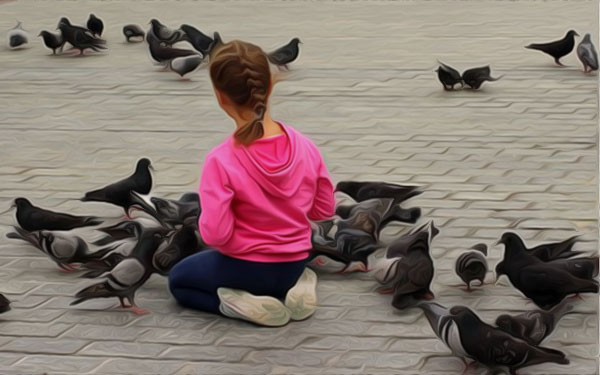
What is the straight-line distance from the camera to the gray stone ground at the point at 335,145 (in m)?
5.06

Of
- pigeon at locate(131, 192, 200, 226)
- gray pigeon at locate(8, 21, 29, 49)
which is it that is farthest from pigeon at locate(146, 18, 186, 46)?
pigeon at locate(131, 192, 200, 226)

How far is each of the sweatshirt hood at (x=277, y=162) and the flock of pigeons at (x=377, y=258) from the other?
616 millimetres

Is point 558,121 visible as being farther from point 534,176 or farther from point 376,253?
point 376,253


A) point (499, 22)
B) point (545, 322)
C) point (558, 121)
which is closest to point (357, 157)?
point (558, 121)

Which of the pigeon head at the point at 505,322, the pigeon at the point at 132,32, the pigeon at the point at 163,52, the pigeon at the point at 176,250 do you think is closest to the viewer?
the pigeon head at the point at 505,322

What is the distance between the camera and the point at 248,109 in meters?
5.21

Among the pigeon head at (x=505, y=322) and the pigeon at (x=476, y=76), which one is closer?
the pigeon head at (x=505, y=322)

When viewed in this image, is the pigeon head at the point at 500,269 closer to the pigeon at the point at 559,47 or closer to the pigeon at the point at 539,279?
the pigeon at the point at 539,279

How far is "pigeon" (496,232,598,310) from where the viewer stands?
17.3 feet

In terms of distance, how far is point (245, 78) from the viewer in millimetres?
5148

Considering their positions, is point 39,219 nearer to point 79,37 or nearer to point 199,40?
point 199,40

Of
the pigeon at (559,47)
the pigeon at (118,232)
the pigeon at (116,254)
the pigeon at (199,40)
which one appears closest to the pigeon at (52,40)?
the pigeon at (199,40)

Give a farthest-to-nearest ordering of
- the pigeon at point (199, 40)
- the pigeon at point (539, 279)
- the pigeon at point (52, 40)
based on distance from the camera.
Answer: the pigeon at point (52, 40), the pigeon at point (199, 40), the pigeon at point (539, 279)

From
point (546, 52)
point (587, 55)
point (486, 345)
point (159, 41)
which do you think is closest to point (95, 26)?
point (159, 41)
